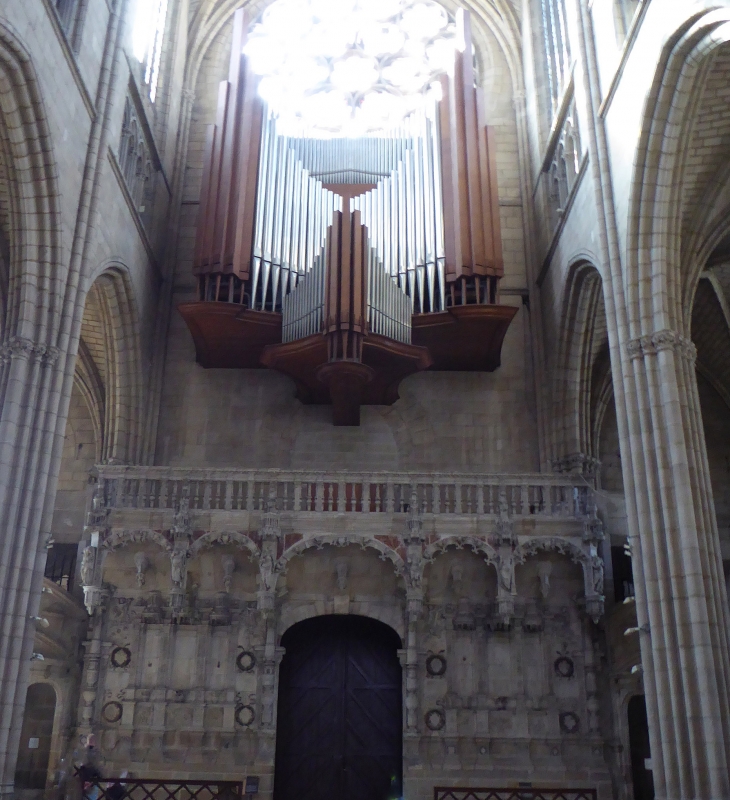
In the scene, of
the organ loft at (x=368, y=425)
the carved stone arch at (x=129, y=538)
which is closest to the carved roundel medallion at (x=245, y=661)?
the organ loft at (x=368, y=425)

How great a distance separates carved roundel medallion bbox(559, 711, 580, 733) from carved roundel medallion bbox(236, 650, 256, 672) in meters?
4.73

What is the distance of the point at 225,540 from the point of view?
13.4 m

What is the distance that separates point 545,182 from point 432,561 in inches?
339

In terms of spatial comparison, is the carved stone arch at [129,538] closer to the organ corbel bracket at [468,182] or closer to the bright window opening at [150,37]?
the organ corbel bracket at [468,182]

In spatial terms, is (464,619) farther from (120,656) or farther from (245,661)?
(120,656)

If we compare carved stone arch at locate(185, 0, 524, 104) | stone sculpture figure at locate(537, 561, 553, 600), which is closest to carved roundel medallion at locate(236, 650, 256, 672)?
stone sculpture figure at locate(537, 561, 553, 600)

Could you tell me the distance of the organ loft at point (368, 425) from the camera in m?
11.2

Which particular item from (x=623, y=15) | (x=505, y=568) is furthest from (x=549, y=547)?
(x=623, y=15)

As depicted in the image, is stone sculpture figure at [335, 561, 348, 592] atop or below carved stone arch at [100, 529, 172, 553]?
below

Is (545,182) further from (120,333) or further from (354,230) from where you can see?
(120,333)

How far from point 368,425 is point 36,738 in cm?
823

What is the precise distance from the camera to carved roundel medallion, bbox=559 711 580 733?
13102 millimetres

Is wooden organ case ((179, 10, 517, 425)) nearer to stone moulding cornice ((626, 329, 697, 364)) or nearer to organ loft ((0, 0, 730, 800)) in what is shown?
organ loft ((0, 0, 730, 800))

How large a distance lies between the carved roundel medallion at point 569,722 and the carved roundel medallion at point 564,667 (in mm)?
547
